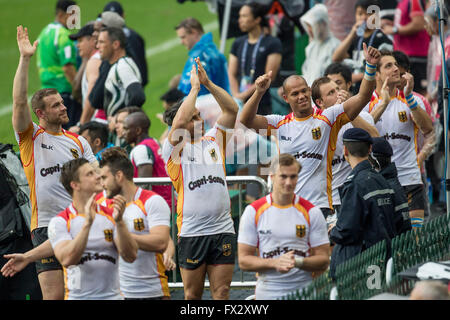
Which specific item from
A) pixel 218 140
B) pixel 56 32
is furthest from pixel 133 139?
pixel 56 32

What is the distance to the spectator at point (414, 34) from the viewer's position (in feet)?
44.9

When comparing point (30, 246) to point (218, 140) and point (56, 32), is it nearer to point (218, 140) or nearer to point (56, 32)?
point (218, 140)

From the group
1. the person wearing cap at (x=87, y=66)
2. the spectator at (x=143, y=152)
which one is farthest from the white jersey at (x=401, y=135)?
the person wearing cap at (x=87, y=66)

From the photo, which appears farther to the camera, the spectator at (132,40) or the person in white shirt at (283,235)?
the spectator at (132,40)

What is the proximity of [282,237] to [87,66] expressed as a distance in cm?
643

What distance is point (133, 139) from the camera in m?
11.0

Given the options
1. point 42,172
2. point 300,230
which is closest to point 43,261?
point 42,172

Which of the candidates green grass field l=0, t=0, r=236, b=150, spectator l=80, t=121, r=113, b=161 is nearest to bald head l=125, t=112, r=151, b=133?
spectator l=80, t=121, r=113, b=161

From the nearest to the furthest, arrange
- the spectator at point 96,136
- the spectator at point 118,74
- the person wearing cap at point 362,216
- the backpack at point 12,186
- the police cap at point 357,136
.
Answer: the person wearing cap at point 362,216 < the police cap at point 357,136 < the backpack at point 12,186 < the spectator at point 96,136 < the spectator at point 118,74

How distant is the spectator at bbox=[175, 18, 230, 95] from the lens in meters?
12.7

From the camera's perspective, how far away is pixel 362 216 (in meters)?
7.65

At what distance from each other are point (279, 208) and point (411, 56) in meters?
7.27

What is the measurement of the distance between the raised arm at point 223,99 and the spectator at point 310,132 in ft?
1.22

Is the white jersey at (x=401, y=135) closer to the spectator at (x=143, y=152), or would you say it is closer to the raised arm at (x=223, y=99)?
the raised arm at (x=223, y=99)
